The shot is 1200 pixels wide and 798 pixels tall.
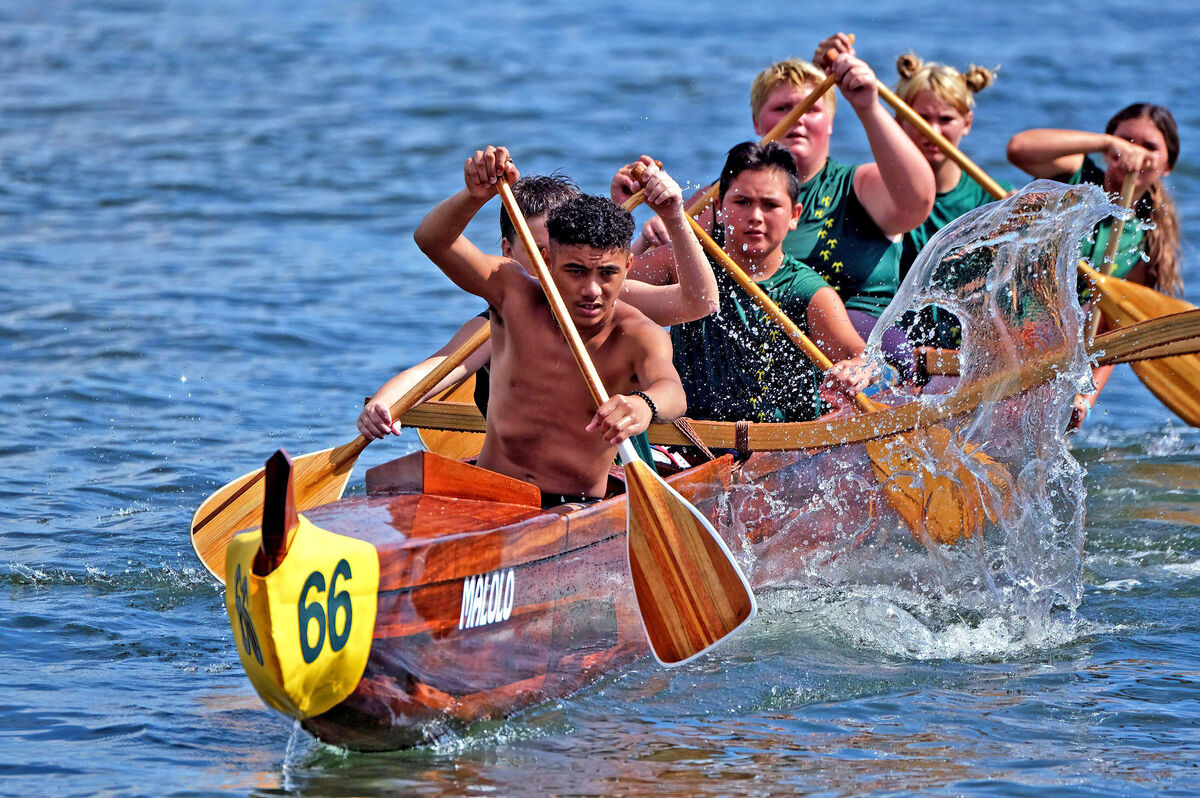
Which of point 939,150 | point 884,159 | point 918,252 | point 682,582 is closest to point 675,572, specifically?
point 682,582

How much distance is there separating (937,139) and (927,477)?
1.56 metres

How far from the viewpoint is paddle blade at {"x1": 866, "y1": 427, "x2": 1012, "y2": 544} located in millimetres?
4949

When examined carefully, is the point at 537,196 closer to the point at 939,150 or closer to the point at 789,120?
the point at 789,120

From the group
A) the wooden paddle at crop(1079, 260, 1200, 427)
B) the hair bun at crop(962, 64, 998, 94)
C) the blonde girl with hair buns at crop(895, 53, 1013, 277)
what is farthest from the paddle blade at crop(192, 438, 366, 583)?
the hair bun at crop(962, 64, 998, 94)

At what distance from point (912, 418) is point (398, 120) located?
33.4ft

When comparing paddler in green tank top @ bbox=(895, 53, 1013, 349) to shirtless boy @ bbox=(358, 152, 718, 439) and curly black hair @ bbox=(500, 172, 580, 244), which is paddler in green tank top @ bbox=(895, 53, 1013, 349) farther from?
curly black hair @ bbox=(500, 172, 580, 244)

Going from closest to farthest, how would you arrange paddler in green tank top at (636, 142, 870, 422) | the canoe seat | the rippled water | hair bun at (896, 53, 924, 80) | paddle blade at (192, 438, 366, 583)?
1. the rippled water
2. the canoe seat
3. paddle blade at (192, 438, 366, 583)
4. paddler in green tank top at (636, 142, 870, 422)
5. hair bun at (896, 53, 924, 80)

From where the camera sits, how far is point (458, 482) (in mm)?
3875

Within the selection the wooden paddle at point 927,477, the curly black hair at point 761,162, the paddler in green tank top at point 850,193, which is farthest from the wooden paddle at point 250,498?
the paddler in green tank top at point 850,193

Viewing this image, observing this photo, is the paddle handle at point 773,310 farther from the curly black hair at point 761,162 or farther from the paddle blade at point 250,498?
the paddle blade at point 250,498

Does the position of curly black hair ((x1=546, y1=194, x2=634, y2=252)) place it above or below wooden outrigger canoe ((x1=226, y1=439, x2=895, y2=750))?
above

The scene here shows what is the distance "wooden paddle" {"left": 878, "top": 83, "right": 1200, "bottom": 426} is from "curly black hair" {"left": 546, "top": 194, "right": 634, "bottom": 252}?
7.18ft

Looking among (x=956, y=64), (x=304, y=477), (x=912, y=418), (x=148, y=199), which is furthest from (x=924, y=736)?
(x=956, y=64)

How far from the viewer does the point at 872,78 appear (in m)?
5.33
